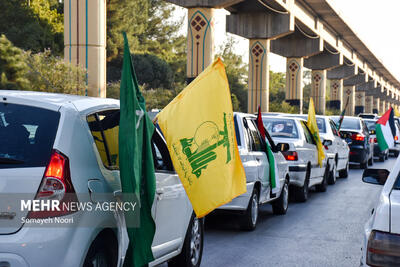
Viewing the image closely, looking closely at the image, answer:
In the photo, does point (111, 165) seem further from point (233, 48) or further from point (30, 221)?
point (233, 48)

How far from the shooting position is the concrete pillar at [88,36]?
17719 mm

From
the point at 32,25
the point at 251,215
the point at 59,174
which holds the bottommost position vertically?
the point at 251,215

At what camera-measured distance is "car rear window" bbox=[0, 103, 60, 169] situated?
429 cm

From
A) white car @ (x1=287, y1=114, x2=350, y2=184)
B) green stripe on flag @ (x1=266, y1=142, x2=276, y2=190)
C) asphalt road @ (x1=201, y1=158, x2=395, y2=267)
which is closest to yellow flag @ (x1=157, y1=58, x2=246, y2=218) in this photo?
asphalt road @ (x1=201, y1=158, x2=395, y2=267)

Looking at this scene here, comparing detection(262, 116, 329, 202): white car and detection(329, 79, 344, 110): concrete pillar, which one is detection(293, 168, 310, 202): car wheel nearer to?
detection(262, 116, 329, 202): white car

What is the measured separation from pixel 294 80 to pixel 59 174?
1612 inches

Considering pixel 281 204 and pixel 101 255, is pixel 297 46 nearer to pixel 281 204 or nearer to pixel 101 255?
pixel 281 204

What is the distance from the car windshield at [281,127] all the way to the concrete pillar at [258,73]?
20983 millimetres

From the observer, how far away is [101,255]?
15.2ft

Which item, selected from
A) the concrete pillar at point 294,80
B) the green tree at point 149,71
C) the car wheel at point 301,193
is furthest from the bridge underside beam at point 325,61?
the car wheel at point 301,193

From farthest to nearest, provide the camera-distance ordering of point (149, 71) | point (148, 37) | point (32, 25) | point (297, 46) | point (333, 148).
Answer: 1. point (148, 37)
2. point (149, 71)
3. point (297, 46)
4. point (32, 25)
5. point (333, 148)

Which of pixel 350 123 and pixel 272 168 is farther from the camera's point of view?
pixel 350 123

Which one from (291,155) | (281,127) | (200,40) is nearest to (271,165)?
(291,155)

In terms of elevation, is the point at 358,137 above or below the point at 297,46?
below
